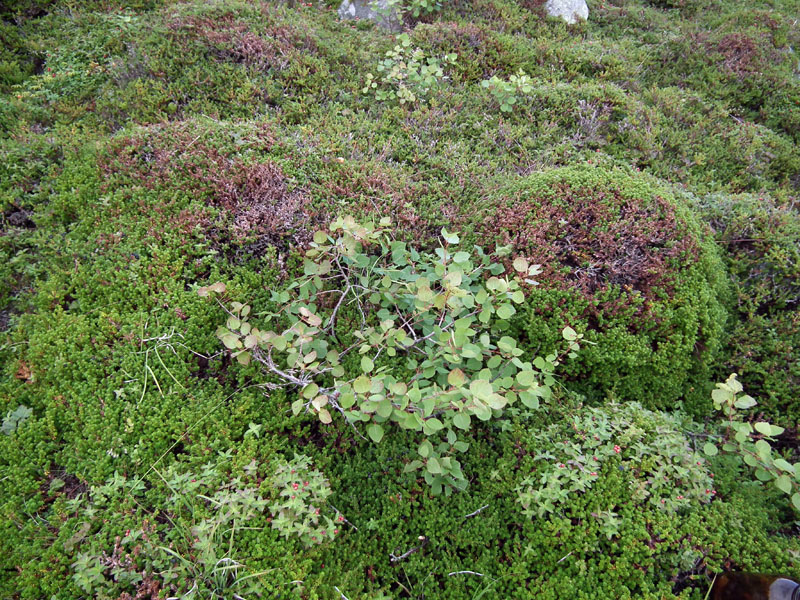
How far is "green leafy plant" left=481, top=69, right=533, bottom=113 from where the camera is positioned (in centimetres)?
611

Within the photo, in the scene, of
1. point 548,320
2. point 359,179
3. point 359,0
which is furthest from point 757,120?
point 359,0

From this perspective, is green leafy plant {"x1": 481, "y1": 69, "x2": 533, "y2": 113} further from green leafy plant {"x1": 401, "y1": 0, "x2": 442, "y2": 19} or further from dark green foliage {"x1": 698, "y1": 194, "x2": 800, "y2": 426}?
dark green foliage {"x1": 698, "y1": 194, "x2": 800, "y2": 426}

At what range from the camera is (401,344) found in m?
3.48

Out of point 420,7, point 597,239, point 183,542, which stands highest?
point 420,7

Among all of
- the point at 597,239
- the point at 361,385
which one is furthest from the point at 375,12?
the point at 361,385

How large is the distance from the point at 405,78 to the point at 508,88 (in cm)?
147

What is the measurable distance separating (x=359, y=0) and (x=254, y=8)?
7.86ft

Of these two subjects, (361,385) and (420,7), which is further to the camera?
(420,7)

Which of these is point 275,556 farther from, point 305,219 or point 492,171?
point 492,171

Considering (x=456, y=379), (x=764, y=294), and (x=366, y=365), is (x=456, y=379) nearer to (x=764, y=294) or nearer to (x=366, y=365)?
(x=366, y=365)

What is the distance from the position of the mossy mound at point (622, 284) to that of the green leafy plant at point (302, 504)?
2.08 metres

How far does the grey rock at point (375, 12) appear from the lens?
787 centimetres

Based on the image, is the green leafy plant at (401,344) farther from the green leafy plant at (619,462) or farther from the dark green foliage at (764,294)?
the dark green foliage at (764,294)

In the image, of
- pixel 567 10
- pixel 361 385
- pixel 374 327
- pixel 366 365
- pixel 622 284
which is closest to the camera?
pixel 361 385
